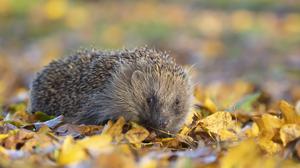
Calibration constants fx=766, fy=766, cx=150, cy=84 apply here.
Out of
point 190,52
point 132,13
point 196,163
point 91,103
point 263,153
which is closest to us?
point 196,163

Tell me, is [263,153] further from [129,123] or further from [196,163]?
[129,123]

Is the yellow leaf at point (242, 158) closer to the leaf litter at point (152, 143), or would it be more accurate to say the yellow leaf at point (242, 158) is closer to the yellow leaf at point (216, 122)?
the leaf litter at point (152, 143)

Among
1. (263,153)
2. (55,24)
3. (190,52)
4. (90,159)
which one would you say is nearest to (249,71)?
(190,52)

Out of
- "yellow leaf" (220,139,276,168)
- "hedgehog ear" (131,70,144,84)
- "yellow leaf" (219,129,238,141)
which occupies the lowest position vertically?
"yellow leaf" (219,129,238,141)

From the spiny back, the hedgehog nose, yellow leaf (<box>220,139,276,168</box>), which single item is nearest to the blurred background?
the spiny back

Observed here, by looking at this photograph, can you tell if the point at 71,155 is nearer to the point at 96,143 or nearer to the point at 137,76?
the point at 96,143

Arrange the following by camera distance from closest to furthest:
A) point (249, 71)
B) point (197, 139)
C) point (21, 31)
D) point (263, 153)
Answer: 1. point (263, 153)
2. point (197, 139)
3. point (249, 71)
4. point (21, 31)

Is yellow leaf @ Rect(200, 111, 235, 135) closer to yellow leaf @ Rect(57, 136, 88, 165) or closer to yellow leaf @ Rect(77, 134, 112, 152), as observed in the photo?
yellow leaf @ Rect(77, 134, 112, 152)
